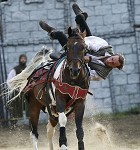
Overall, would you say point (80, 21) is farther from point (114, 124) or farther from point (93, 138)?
point (114, 124)

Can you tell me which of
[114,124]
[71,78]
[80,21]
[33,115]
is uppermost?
[80,21]

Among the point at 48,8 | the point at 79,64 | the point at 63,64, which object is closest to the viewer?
the point at 79,64

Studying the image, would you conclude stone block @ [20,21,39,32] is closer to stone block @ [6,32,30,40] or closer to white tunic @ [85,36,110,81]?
stone block @ [6,32,30,40]

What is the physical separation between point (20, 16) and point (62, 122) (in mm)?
7053

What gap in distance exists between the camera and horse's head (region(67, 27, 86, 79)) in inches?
329

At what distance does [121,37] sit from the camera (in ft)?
50.8

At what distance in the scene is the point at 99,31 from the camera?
1547 centimetres

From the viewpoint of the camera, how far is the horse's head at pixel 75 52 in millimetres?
8359

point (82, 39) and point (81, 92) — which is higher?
point (82, 39)

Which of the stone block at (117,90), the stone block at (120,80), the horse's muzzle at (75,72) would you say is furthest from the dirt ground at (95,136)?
the horse's muzzle at (75,72)

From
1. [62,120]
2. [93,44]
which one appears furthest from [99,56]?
[62,120]

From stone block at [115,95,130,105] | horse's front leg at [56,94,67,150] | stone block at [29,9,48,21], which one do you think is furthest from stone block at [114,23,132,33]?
A: horse's front leg at [56,94,67,150]

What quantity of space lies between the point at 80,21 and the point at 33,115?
161 cm

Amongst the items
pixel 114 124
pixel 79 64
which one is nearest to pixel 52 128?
pixel 79 64
